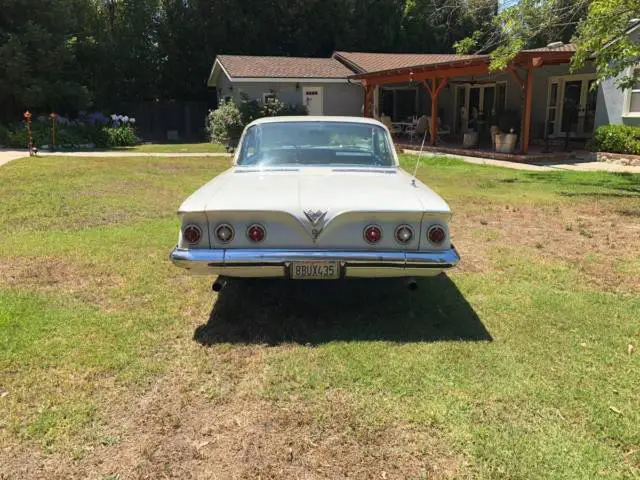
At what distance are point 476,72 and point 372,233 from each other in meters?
14.9

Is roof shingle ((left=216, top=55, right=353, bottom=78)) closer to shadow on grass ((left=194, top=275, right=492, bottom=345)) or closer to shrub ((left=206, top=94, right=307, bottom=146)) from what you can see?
shrub ((left=206, top=94, right=307, bottom=146))

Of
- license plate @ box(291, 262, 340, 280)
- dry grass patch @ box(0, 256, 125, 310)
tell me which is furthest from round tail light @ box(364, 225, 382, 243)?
dry grass patch @ box(0, 256, 125, 310)

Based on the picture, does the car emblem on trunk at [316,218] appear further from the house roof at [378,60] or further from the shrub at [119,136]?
the house roof at [378,60]

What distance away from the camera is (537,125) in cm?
2009

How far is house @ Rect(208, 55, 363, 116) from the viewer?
25.6 m

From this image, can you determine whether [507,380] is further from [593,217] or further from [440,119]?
[440,119]

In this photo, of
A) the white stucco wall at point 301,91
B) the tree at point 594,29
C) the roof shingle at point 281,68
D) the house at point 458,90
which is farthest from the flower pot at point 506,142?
the white stucco wall at point 301,91

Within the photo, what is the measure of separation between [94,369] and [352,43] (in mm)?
33849

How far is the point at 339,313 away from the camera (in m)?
4.57

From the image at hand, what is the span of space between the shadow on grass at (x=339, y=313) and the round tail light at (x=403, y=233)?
0.73m

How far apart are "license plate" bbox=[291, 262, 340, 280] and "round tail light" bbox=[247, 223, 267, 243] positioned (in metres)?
0.30

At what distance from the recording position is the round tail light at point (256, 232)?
12.9ft

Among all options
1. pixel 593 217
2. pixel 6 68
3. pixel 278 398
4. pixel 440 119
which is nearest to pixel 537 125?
pixel 440 119

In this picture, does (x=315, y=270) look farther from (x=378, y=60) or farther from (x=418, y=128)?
(x=378, y=60)
